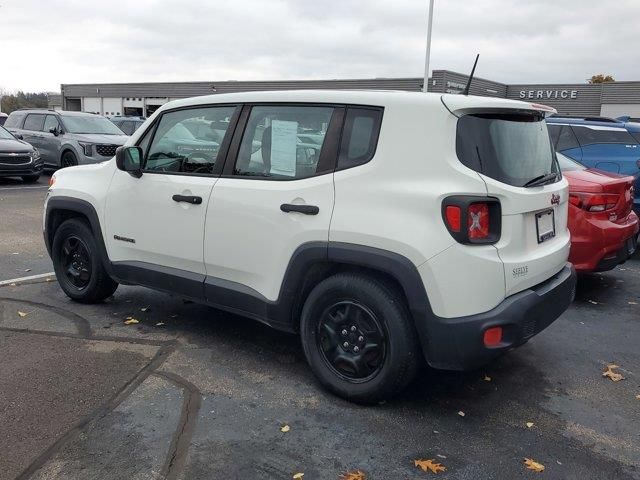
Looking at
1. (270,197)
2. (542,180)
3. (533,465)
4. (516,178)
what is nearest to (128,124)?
(270,197)

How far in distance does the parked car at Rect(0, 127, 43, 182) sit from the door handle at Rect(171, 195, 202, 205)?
11.5 metres

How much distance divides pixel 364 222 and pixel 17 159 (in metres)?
13.0

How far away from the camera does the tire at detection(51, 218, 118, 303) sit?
4.92 meters

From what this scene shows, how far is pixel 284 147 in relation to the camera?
12.0 ft

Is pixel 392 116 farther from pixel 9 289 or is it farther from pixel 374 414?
pixel 9 289

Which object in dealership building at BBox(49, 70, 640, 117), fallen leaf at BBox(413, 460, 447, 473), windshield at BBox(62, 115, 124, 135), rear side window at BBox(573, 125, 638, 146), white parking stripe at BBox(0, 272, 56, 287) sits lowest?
white parking stripe at BBox(0, 272, 56, 287)

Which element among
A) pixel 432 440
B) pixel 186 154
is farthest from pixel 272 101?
pixel 432 440

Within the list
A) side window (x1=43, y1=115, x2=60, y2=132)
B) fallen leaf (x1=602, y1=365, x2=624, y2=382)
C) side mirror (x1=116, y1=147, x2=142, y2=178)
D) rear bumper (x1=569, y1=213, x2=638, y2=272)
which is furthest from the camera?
side window (x1=43, y1=115, x2=60, y2=132)

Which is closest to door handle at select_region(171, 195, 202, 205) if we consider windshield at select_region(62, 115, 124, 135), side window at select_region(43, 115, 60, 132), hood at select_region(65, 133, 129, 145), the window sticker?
the window sticker

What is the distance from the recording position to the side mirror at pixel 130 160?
4.28 meters

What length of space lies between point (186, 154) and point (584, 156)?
5380 millimetres

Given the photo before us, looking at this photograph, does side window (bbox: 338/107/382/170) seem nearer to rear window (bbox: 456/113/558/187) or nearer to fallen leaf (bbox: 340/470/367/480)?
rear window (bbox: 456/113/558/187)

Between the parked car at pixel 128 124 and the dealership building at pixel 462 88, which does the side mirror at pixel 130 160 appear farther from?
the dealership building at pixel 462 88

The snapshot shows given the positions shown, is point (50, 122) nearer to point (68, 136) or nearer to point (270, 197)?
point (68, 136)
